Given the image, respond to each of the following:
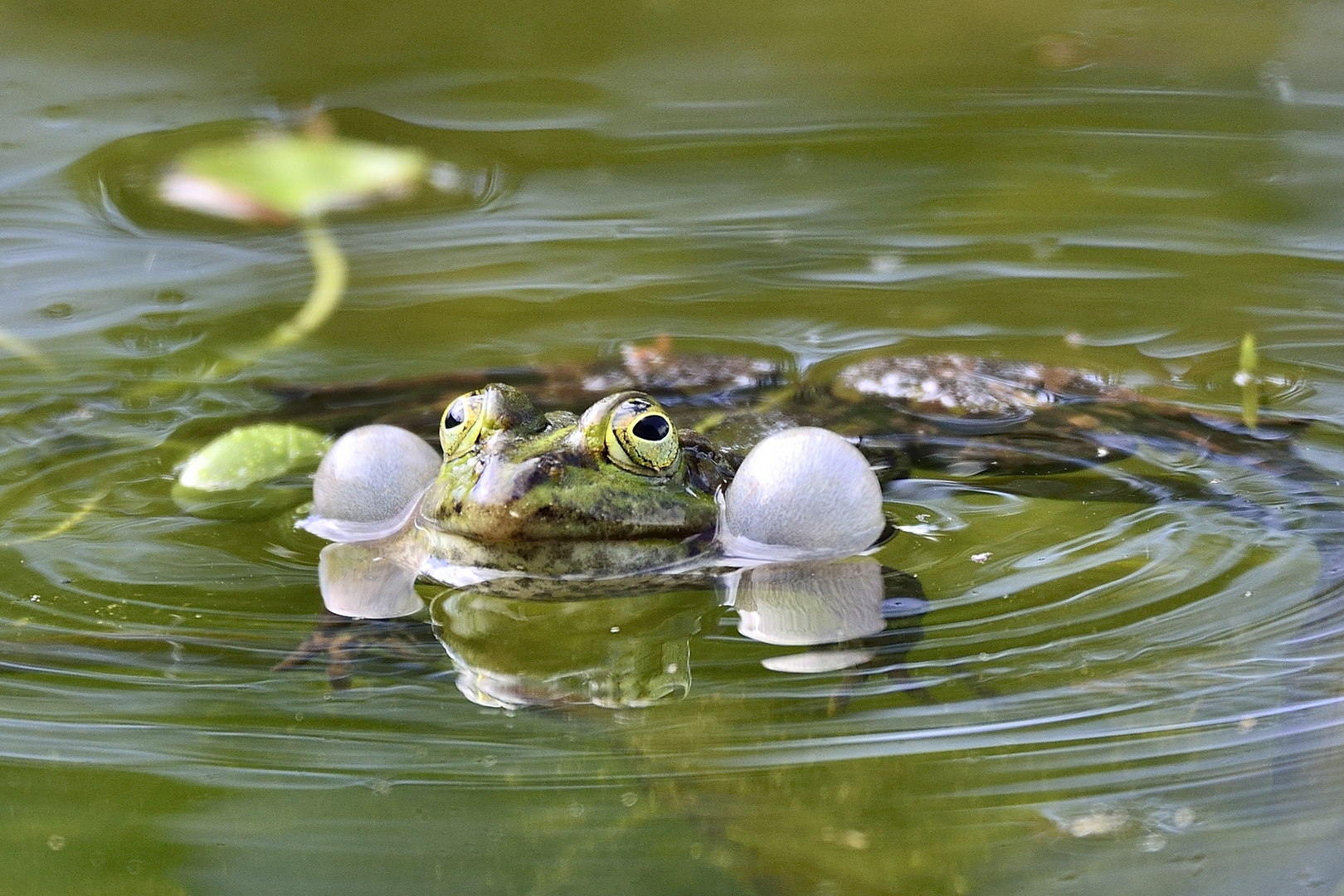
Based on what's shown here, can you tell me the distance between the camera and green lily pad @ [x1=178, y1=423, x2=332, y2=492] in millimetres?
2854

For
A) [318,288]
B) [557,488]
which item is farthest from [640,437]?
[318,288]

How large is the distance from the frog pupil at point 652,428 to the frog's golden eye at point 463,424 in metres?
0.28

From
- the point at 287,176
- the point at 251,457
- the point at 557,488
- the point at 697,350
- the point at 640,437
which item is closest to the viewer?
the point at 557,488

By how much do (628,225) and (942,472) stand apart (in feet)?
6.53

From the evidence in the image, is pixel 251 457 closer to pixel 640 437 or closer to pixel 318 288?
pixel 640 437

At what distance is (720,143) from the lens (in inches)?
189

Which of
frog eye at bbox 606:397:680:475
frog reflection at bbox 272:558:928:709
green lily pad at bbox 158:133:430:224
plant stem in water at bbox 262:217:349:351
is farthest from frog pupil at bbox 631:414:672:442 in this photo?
green lily pad at bbox 158:133:430:224

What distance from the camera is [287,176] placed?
4129 millimetres

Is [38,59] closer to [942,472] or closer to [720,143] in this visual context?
[720,143]

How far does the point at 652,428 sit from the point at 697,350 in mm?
1392

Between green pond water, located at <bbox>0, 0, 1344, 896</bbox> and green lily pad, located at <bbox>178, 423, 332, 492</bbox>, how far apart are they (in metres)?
0.11

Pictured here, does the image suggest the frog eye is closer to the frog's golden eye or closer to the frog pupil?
the frog pupil

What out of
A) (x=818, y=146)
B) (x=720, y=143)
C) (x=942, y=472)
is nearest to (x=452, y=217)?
(x=720, y=143)

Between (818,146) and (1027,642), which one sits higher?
(818,146)
